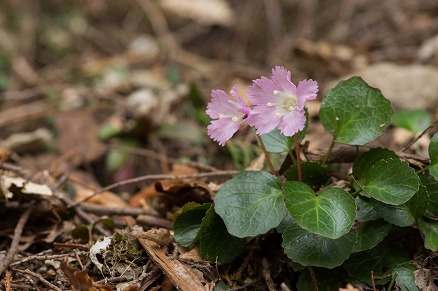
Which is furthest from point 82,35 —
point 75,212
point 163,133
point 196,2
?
point 75,212

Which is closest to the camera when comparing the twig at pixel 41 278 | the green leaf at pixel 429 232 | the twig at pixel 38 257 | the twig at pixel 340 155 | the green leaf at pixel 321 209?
the green leaf at pixel 321 209

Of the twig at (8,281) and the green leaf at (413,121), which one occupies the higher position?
the twig at (8,281)

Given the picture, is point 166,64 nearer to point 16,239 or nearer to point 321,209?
point 16,239

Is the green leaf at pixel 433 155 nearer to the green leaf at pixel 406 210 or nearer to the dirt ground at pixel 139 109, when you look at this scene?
the green leaf at pixel 406 210

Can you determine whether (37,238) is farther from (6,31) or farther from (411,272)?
(6,31)

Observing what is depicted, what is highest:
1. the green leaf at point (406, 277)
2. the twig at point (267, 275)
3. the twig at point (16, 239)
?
the twig at point (16, 239)

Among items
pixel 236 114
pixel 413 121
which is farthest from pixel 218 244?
pixel 413 121

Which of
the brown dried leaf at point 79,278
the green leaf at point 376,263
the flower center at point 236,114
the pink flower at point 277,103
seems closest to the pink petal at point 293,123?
the pink flower at point 277,103
